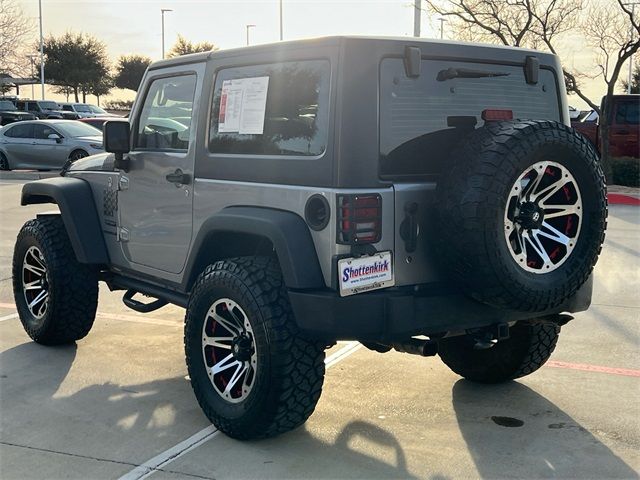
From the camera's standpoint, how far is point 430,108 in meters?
3.61

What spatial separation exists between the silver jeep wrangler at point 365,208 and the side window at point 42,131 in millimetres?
15218

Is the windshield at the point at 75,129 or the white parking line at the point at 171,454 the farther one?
the windshield at the point at 75,129

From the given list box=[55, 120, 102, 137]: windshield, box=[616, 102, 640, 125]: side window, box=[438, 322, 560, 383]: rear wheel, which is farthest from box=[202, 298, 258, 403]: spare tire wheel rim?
box=[616, 102, 640, 125]: side window

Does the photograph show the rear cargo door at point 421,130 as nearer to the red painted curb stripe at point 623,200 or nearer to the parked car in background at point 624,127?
the red painted curb stripe at point 623,200

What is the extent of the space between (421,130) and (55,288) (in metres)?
2.83

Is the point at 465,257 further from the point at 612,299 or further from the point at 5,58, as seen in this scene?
the point at 5,58

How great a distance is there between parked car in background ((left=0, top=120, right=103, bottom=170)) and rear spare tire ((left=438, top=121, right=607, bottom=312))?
15260 millimetres

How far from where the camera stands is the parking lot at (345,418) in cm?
350

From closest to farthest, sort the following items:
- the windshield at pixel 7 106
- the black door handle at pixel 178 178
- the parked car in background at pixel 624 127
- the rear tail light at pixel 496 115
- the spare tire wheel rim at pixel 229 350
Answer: the rear tail light at pixel 496 115 → the spare tire wheel rim at pixel 229 350 → the black door handle at pixel 178 178 → the parked car in background at pixel 624 127 → the windshield at pixel 7 106

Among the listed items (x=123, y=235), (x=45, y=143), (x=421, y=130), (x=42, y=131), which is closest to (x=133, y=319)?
(x=123, y=235)

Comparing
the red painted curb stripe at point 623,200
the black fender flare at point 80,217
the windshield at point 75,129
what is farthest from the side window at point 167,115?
the windshield at point 75,129

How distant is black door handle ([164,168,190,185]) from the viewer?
423cm

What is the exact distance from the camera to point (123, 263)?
4.97m

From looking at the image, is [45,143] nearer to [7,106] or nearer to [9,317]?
[9,317]
